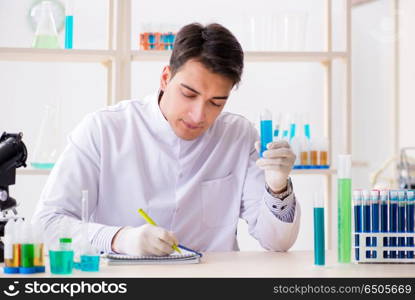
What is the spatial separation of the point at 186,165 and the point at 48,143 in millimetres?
1014

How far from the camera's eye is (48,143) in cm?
282

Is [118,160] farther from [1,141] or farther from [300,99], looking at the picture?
[300,99]

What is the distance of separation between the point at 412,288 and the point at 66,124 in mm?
2458

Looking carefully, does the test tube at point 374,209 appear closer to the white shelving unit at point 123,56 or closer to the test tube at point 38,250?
the test tube at point 38,250

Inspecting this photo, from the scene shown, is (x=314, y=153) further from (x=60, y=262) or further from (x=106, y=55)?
(x=60, y=262)

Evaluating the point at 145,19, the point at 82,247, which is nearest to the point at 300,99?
the point at 145,19

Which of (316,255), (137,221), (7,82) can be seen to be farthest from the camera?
(7,82)

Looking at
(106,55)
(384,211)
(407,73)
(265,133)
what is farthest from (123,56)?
(407,73)

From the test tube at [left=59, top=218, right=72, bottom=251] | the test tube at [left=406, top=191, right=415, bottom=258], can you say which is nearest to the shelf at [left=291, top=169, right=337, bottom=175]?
the test tube at [left=406, top=191, right=415, bottom=258]

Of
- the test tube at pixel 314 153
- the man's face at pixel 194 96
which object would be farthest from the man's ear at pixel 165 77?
the test tube at pixel 314 153

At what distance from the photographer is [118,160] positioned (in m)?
1.98

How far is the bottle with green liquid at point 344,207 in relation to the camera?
1.46 m

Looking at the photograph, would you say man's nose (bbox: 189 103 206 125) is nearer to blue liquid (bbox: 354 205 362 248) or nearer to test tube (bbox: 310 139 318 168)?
blue liquid (bbox: 354 205 362 248)

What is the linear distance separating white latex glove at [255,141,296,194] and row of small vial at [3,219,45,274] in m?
0.67
